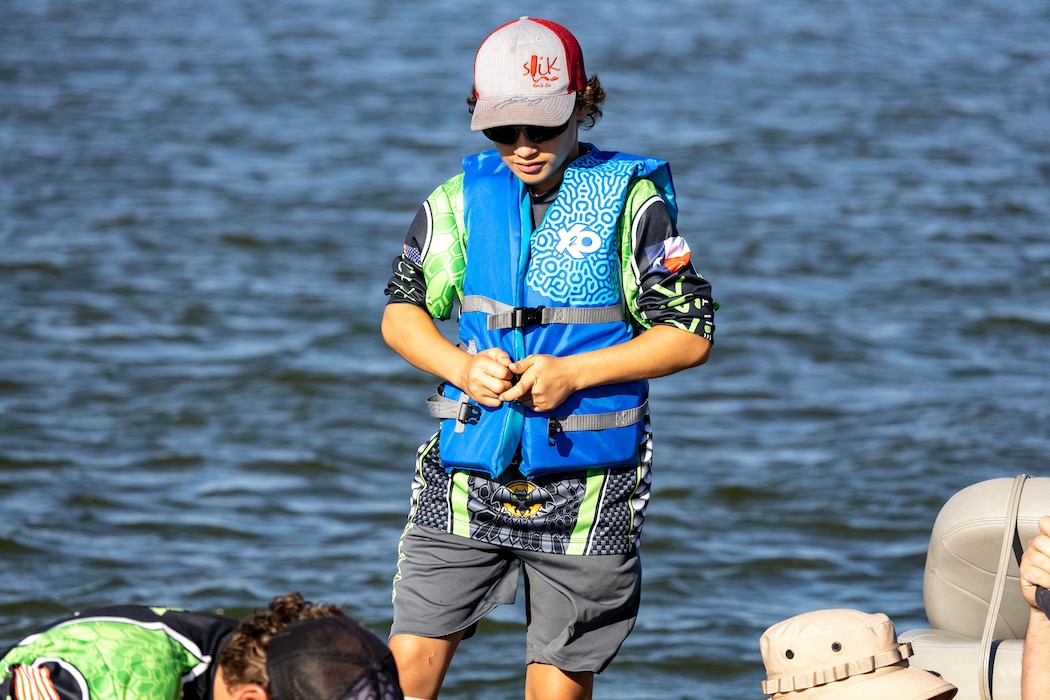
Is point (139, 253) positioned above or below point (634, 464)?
below

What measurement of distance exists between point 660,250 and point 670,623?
4231mm

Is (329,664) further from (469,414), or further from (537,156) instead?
(537,156)

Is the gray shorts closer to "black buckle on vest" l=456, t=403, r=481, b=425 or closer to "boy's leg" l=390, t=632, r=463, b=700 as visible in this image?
"boy's leg" l=390, t=632, r=463, b=700

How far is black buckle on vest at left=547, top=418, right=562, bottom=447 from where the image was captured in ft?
11.7

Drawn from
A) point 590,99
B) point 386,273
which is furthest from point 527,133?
point 386,273

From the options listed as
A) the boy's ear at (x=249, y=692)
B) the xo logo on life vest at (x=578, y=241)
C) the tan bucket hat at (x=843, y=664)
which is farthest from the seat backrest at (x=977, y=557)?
the boy's ear at (x=249, y=692)

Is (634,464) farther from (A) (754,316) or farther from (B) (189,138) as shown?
(B) (189,138)

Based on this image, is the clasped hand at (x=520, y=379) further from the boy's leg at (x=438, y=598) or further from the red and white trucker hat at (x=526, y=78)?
the red and white trucker hat at (x=526, y=78)

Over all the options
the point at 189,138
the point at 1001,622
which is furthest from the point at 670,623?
the point at 189,138

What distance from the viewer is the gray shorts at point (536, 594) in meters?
3.61

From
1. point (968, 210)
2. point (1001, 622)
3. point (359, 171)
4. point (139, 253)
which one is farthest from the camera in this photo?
point (359, 171)

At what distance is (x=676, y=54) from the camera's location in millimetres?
20234

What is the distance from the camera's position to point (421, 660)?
12.0 ft

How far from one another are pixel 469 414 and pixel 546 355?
29cm
